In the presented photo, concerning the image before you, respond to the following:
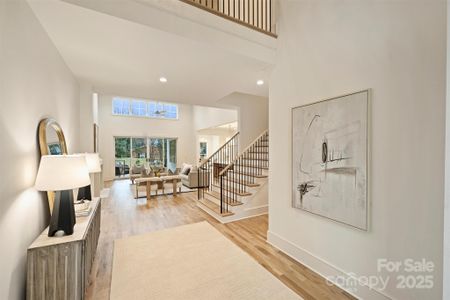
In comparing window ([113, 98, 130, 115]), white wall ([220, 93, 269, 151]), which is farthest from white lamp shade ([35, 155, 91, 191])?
window ([113, 98, 130, 115])

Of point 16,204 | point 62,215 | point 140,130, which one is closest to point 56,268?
point 62,215

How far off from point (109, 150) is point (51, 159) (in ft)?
29.1

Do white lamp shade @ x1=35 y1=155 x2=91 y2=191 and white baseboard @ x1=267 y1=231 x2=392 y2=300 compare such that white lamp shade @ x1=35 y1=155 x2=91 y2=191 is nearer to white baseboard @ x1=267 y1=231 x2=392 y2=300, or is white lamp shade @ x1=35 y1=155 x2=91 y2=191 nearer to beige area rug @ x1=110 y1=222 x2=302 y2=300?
beige area rug @ x1=110 y1=222 x2=302 y2=300

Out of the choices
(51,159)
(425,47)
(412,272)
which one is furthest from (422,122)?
(51,159)

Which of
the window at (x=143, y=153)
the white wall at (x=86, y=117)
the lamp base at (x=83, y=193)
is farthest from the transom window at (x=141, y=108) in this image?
the lamp base at (x=83, y=193)

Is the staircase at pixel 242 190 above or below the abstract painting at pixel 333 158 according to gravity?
below

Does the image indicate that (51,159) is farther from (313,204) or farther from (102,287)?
(313,204)

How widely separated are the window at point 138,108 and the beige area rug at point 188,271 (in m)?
8.32

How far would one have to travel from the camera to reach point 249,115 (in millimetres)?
6172

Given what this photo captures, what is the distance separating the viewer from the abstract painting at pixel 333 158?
187 centimetres

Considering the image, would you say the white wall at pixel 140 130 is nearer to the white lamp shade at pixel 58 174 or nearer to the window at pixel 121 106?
the window at pixel 121 106

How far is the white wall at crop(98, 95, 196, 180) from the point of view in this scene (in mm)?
9383

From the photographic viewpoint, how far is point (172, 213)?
14.7ft

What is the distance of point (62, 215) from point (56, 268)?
1.41ft
